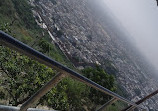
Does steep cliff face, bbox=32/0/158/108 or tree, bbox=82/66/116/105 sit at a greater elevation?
tree, bbox=82/66/116/105

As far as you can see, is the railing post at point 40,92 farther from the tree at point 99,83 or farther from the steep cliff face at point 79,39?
the steep cliff face at point 79,39

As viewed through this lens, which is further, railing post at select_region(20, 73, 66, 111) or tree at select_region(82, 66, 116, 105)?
tree at select_region(82, 66, 116, 105)

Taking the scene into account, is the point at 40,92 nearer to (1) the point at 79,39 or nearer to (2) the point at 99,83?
(2) the point at 99,83

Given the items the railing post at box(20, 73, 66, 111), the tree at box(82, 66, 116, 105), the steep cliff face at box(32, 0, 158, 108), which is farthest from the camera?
the steep cliff face at box(32, 0, 158, 108)

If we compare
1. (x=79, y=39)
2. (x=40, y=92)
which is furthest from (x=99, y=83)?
(x=79, y=39)

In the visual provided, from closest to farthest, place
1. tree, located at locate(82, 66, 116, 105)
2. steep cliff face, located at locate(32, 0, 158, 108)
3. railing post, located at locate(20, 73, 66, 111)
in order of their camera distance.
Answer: railing post, located at locate(20, 73, 66, 111) < tree, located at locate(82, 66, 116, 105) < steep cliff face, located at locate(32, 0, 158, 108)

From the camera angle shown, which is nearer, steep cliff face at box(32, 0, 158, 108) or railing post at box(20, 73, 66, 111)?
railing post at box(20, 73, 66, 111)

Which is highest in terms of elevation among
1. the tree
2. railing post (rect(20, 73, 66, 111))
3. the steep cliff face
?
railing post (rect(20, 73, 66, 111))

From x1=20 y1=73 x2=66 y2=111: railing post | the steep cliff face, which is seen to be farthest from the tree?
the steep cliff face

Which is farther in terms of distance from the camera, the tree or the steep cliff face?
the steep cliff face

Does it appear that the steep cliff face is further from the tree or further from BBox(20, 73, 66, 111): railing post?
BBox(20, 73, 66, 111): railing post

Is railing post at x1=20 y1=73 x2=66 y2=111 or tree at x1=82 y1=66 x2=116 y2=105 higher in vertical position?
railing post at x1=20 y1=73 x2=66 y2=111
